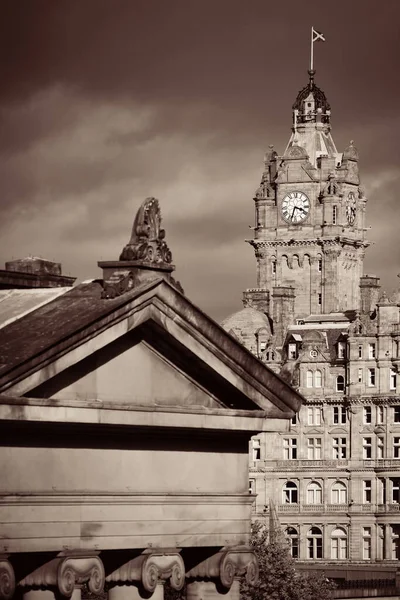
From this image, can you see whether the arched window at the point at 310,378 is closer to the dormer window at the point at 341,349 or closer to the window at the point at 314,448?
the dormer window at the point at 341,349

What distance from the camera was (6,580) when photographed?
17453mm

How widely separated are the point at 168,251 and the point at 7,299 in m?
1.73

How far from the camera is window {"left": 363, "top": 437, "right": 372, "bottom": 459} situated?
477 feet

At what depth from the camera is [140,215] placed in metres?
18.8

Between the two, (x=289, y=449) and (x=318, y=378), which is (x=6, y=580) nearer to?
(x=318, y=378)

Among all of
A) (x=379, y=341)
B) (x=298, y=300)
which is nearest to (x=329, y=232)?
(x=298, y=300)

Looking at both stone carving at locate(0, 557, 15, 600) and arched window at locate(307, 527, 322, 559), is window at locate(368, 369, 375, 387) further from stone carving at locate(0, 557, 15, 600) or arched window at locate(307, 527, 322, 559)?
stone carving at locate(0, 557, 15, 600)

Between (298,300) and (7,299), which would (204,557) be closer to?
(7,299)

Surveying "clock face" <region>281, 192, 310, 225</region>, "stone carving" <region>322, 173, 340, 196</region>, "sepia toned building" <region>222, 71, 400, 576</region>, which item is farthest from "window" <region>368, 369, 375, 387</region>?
"stone carving" <region>322, 173, 340, 196</region>

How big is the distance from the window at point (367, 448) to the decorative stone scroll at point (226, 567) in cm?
12596

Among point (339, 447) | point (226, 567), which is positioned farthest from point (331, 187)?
point (226, 567)

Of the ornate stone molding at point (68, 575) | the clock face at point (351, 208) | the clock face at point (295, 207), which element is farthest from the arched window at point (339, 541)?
the ornate stone molding at point (68, 575)

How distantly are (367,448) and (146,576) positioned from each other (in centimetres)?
12740

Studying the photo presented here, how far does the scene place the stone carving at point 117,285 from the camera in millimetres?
18641
